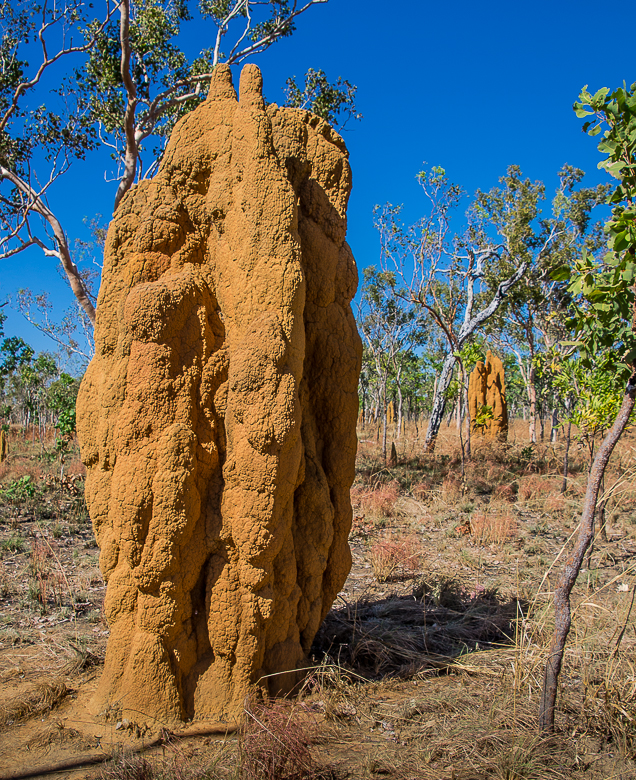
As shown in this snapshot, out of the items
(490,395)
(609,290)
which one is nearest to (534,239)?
(490,395)

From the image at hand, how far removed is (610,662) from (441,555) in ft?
12.2

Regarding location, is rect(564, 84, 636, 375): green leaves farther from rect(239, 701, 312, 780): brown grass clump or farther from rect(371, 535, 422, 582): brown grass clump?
rect(371, 535, 422, 582): brown grass clump

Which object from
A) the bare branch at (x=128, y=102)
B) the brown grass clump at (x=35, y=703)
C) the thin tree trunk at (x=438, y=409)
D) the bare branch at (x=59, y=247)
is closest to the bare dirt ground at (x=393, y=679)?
the brown grass clump at (x=35, y=703)

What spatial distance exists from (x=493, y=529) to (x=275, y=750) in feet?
17.3

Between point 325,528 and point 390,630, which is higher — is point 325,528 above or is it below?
above

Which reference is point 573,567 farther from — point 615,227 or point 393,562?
point 393,562

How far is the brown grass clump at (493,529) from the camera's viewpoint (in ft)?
23.3

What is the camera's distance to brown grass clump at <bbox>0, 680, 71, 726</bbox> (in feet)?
10.3

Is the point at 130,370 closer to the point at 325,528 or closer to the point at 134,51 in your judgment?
the point at 325,528

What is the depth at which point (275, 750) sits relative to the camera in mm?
2518

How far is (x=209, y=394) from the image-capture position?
3211 millimetres

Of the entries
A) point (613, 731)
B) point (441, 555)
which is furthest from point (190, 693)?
point (441, 555)

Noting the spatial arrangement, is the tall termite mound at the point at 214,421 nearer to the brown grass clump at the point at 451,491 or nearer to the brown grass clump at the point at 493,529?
the brown grass clump at the point at 493,529

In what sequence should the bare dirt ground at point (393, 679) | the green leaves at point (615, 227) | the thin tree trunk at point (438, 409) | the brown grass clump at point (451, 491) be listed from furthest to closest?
the thin tree trunk at point (438, 409) → the brown grass clump at point (451, 491) → the bare dirt ground at point (393, 679) → the green leaves at point (615, 227)
